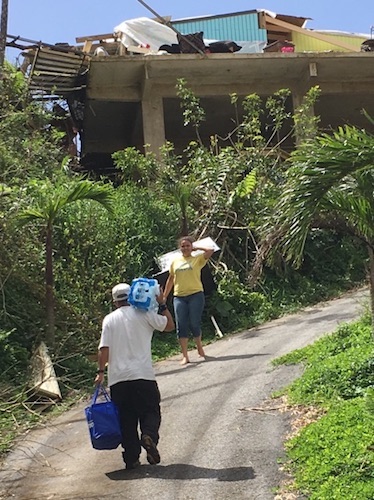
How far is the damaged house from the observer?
15.7 metres

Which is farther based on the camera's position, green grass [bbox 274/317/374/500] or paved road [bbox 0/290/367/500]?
paved road [bbox 0/290/367/500]

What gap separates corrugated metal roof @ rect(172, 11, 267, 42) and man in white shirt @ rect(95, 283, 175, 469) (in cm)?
1609

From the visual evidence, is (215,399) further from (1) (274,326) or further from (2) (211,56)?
(2) (211,56)

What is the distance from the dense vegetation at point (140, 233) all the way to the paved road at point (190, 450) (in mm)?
585

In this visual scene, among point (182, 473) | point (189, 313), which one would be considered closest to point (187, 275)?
point (189, 313)

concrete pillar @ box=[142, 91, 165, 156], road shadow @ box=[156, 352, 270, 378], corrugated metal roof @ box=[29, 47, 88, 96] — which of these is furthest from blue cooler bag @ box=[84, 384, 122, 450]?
concrete pillar @ box=[142, 91, 165, 156]

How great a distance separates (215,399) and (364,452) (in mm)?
2310

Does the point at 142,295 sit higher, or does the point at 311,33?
the point at 311,33

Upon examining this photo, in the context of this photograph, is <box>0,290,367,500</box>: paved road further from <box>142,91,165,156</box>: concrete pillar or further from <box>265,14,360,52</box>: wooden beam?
<box>265,14,360,52</box>: wooden beam

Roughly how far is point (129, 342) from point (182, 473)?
1057mm

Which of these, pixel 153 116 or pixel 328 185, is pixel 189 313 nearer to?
pixel 328 185

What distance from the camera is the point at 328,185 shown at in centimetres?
550

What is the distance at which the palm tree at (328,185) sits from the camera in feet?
17.5

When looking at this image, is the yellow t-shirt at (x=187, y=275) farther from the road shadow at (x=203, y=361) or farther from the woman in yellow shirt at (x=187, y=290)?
the road shadow at (x=203, y=361)
